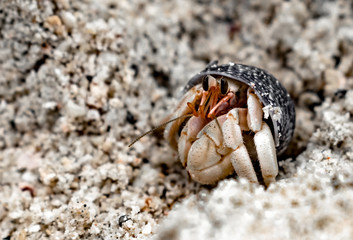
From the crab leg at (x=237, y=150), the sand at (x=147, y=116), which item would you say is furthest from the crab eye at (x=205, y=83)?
the sand at (x=147, y=116)

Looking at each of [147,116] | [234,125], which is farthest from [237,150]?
[147,116]

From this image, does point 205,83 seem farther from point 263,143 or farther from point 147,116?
point 147,116

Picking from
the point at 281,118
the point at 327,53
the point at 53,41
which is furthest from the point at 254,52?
the point at 53,41

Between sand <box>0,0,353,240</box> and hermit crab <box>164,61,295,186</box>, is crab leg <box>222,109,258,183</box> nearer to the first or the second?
hermit crab <box>164,61,295,186</box>

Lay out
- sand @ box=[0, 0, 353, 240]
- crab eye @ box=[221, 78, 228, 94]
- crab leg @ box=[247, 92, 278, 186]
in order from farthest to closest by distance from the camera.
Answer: crab eye @ box=[221, 78, 228, 94] < crab leg @ box=[247, 92, 278, 186] < sand @ box=[0, 0, 353, 240]

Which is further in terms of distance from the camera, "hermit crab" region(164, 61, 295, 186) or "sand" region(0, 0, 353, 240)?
"hermit crab" region(164, 61, 295, 186)

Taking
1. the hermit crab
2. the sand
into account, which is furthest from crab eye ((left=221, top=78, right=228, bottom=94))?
the sand

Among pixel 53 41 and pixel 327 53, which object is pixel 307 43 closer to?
pixel 327 53

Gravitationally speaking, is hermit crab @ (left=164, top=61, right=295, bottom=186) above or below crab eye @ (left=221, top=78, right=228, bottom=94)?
below

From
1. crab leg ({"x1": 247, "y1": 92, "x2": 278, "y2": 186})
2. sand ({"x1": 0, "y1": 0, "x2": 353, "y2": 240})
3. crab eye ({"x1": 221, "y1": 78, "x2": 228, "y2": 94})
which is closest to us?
sand ({"x1": 0, "y1": 0, "x2": 353, "y2": 240})
